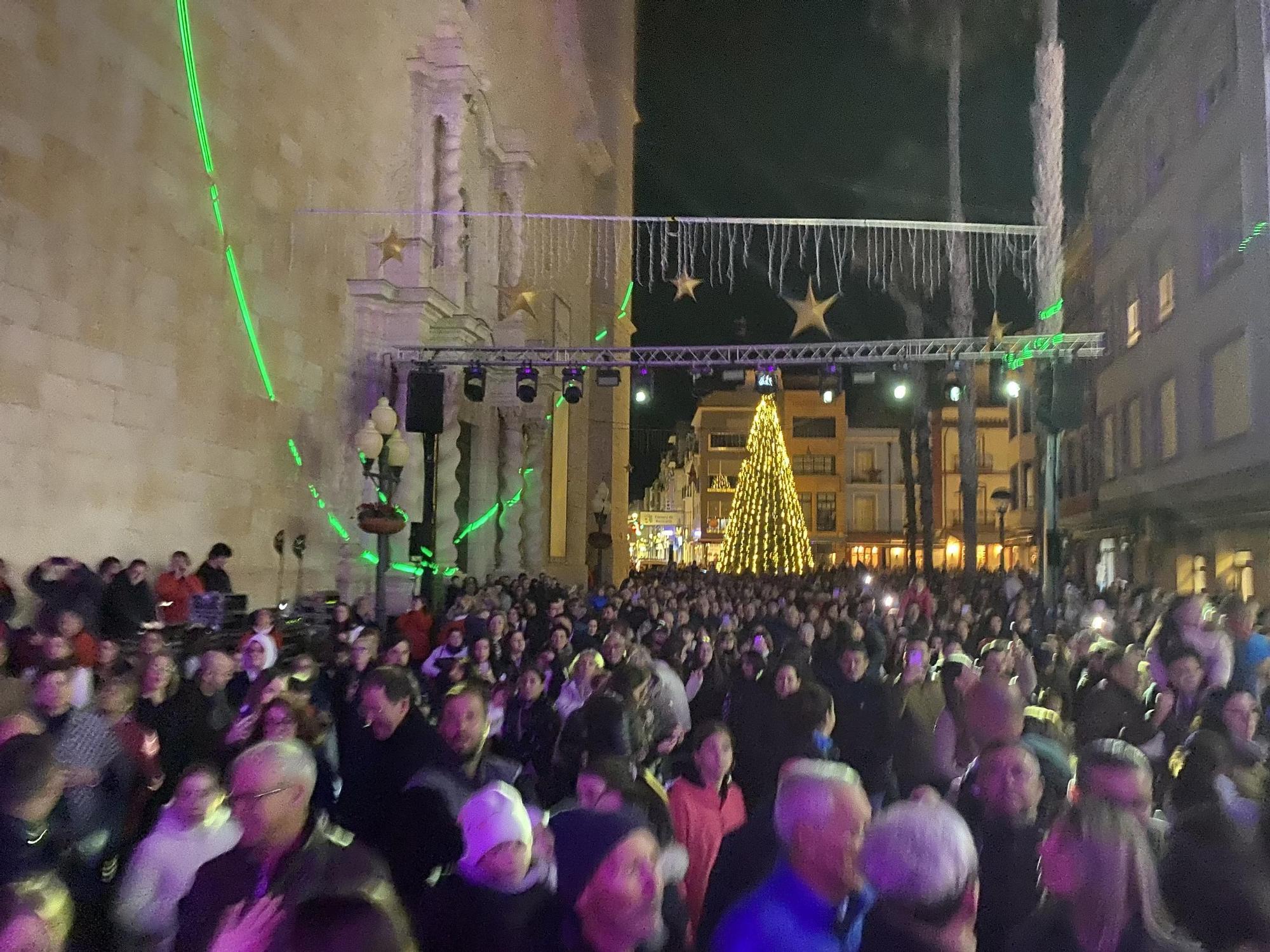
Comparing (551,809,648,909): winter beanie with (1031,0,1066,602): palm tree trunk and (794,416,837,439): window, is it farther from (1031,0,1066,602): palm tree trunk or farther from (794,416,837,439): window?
(794,416,837,439): window

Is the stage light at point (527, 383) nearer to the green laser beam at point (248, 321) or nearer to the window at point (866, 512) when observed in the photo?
the green laser beam at point (248, 321)

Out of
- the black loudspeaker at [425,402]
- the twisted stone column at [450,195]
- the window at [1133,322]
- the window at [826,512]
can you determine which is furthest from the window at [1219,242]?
the window at [826,512]

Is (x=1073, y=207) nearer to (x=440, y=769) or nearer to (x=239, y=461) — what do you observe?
(x=239, y=461)

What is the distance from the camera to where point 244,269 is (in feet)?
43.7

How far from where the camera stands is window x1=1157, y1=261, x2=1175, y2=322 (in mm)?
25109

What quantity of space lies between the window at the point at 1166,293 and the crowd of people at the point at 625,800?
20.3m

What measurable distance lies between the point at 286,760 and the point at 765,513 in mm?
35482

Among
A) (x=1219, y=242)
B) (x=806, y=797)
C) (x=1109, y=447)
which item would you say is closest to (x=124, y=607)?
(x=806, y=797)

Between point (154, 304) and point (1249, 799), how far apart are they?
461 inches

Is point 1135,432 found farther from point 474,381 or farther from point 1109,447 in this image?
point 474,381

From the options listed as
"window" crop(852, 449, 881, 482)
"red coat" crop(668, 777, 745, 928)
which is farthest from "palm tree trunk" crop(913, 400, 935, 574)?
"window" crop(852, 449, 881, 482)

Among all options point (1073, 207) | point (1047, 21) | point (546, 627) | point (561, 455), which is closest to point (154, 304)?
point (546, 627)

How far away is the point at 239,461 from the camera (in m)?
13.2

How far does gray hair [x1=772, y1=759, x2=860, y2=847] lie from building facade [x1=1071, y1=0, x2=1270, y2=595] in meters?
18.9
